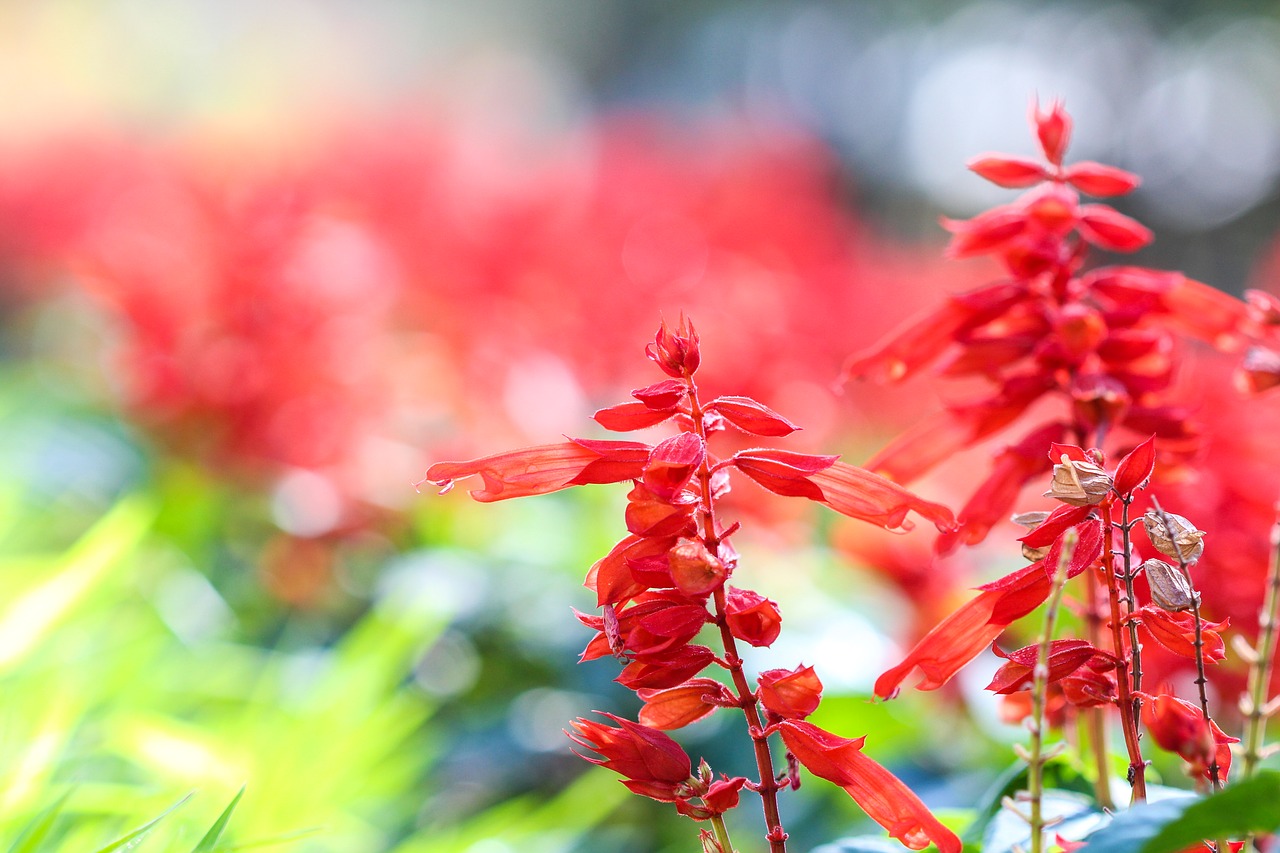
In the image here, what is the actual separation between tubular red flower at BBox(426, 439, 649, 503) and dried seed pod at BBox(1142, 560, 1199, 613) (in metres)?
0.21

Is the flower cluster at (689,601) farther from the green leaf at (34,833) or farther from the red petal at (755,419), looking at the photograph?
the green leaf at (34,833)

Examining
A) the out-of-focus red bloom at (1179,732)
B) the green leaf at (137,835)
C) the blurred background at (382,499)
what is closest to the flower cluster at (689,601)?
the out-of-focus red bloom at (1179,732)

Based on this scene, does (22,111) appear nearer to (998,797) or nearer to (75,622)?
(75,622)

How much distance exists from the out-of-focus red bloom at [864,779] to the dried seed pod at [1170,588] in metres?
0.13

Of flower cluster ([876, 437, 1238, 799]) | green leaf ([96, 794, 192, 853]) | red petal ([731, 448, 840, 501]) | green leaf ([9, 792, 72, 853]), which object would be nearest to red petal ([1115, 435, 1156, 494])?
flower cluster ([876, 437, 1238, 799])

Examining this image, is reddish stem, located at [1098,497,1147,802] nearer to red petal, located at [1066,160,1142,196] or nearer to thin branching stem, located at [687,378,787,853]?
thin branching stem, located at [687,378,787,853]

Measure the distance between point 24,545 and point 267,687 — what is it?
0.71 m

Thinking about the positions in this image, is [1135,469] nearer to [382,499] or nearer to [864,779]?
[864,779]

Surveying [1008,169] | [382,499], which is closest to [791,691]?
[1008,169]

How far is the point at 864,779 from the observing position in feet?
1.55

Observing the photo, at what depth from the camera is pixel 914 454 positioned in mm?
653

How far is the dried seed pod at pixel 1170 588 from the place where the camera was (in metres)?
0.42

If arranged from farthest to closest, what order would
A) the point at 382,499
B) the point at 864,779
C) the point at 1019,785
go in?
the point at 382,499 → the point at 1019,785 → the point at 864,779

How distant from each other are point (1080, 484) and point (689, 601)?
0.16m
